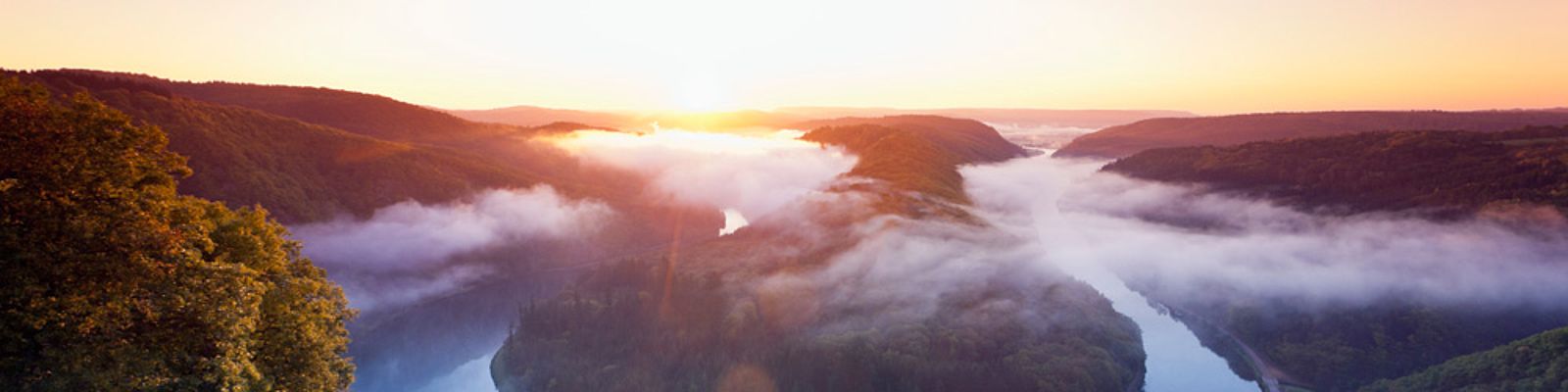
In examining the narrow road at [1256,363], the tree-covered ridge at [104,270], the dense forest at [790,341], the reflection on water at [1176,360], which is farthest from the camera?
the reflection on water at [1176,360]

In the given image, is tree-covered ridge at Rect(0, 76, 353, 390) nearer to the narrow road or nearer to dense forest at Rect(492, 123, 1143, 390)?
dense forest at Rect(492, 123, 1143, 390)

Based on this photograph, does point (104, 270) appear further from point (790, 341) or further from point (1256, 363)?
point (1256, 363)

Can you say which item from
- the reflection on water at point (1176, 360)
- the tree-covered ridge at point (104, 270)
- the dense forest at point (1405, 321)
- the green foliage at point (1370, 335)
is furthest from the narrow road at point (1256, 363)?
the tree-covered ridge at point (104, 270)

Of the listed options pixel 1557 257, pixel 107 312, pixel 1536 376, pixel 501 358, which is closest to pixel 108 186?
pixel 107 312

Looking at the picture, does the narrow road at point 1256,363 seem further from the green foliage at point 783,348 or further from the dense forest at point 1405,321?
the green foliage at point 783,348

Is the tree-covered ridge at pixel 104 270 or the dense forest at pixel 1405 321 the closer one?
the tree-covered ridge at pixel 104 270

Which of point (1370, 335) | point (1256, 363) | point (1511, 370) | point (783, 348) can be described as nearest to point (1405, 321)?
point (1370, 335)

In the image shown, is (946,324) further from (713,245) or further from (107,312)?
(107,312)
